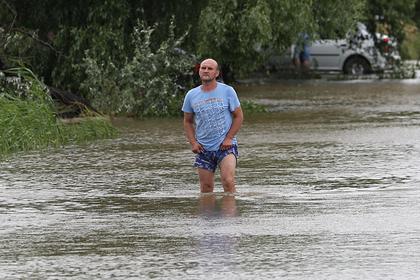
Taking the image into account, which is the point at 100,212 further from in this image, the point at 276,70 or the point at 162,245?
the point at 276,70

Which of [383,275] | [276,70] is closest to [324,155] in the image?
[383,275]

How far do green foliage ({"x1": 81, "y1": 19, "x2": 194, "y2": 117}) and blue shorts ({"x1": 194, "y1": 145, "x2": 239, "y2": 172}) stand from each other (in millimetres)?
11091

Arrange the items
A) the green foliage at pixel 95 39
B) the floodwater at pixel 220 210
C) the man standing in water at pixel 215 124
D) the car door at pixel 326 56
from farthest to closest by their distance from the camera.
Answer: the car door at pixel 326 56 < the green foliage at pixel 95 39 < the man standing in water at pixel 215 124 < the floodwater at pixel 220 210

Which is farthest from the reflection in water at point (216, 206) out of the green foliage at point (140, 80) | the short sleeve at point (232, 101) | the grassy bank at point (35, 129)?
the green foliage at point (140, 80)

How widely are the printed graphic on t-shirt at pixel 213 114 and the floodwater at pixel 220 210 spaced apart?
65 centimetres

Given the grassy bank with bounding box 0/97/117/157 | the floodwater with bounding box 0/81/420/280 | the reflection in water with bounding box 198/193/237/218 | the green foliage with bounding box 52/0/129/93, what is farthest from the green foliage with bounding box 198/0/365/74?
the reflection in water with bounding box 198/193/237/218

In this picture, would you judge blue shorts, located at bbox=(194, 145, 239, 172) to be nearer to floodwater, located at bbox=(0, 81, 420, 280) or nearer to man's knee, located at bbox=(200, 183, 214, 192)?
man's knee, located at bbox=(200, 183, 214, 192)

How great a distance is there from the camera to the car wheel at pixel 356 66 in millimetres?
46531

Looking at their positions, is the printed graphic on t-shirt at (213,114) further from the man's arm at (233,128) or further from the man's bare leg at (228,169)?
the man's bare leg at (228,169)

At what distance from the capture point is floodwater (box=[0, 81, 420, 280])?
9.13m

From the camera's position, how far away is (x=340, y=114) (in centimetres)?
2542

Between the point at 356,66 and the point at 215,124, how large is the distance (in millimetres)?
34393

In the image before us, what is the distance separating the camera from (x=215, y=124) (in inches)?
509

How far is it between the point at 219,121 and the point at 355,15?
23635 millimetres
